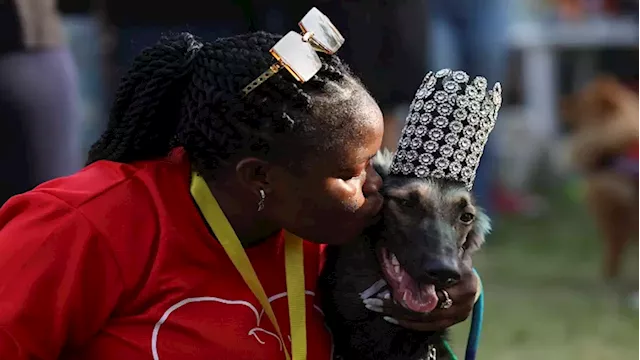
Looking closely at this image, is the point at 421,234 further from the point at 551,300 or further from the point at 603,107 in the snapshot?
the point at 603,107

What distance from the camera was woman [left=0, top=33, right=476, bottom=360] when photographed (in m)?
1.55

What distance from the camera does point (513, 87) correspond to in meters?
9.02

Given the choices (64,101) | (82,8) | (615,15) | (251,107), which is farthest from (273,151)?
(615,15)

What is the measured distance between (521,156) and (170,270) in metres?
6.62

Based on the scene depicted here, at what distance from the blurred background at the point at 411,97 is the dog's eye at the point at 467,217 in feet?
1.28

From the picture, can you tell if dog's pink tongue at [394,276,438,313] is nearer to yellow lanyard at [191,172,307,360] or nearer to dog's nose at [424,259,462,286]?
dog's nose at [424,259,462,286]

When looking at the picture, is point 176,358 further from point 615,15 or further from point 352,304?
point 615,15

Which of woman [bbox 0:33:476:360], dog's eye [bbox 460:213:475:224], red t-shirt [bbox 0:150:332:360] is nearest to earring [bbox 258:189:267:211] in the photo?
woman [bbox 0:33:476:360]

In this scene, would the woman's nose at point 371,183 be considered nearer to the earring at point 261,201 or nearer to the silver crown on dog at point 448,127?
the silver crown on dog at point 448,127

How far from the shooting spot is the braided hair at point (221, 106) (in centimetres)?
161

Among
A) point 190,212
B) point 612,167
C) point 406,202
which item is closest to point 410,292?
point 406,202

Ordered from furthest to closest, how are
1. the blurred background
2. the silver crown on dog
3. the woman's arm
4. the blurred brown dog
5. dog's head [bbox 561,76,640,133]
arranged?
dog's head [bbox 561,76,640,133] < the blurred brown dog < the blurred background < the silver crown on dog < the woman's arm

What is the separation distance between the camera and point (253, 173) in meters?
1.66

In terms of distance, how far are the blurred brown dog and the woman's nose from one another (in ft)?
10.9
